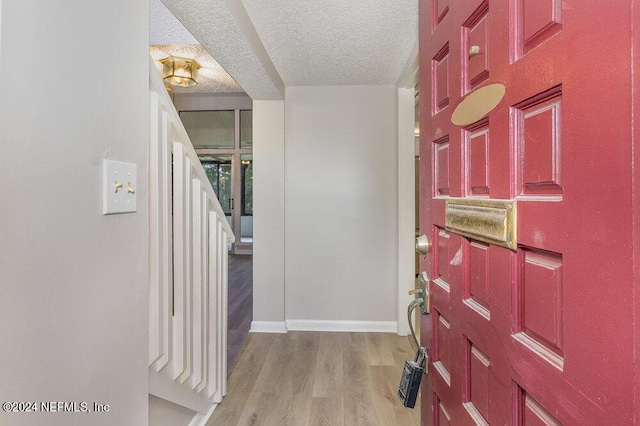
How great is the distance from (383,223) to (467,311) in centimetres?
231

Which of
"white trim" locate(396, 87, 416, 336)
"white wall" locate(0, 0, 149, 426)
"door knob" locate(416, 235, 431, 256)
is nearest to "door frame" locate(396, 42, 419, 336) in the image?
"white trim" locate(396, 87, 416, 336)

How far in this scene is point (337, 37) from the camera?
220cm

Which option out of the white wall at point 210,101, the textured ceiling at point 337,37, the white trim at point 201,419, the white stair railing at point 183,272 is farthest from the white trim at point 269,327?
the white wall at point 210,101

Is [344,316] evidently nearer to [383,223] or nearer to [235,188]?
[383,223]

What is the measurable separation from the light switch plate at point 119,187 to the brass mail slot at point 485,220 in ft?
2.89

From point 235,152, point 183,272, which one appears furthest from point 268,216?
point 235,152

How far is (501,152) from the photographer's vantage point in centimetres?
64

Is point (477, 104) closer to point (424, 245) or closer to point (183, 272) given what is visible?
point (424, 245)

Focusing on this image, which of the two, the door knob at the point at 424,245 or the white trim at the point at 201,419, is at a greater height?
the door knob at the point at 424,245

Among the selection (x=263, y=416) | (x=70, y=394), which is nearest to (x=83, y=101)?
(x=70, y=394)

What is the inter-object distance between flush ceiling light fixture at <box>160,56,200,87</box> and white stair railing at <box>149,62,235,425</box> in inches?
105

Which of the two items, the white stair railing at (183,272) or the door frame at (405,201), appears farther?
the door frame at (405,201)

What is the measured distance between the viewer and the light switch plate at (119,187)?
2.65ft

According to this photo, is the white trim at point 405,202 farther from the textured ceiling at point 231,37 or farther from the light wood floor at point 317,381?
the textured ceiling at point 231,37
